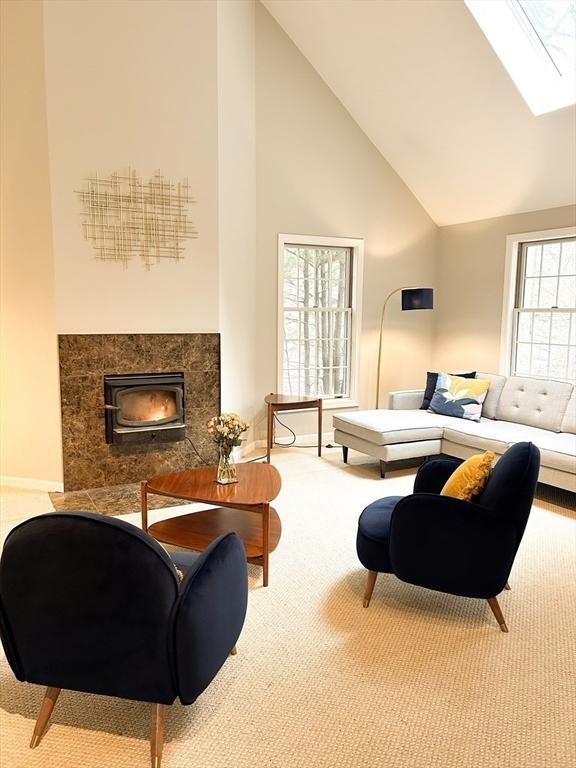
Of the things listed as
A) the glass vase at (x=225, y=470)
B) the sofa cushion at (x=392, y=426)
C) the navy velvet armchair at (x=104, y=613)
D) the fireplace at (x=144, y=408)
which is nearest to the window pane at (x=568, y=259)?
the sofa cushion at (x=392, y=426)

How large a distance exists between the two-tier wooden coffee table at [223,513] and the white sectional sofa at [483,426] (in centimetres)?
157

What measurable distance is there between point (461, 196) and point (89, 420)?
14.6 ft

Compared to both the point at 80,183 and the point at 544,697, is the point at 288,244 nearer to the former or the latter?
the point at 80,183

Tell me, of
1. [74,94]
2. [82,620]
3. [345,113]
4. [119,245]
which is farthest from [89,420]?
[345,113]

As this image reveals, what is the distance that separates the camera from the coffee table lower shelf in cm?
300

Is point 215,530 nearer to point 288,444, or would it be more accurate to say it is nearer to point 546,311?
point 288,444

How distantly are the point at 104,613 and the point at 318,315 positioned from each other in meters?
4.81

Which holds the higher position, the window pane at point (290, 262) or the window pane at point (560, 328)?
the window pane at point (290, 262)

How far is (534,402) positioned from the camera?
196 inches

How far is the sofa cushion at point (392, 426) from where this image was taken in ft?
15.7

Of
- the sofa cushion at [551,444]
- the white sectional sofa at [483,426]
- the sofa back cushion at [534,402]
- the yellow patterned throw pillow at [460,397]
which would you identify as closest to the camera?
the sofa cushion at [551,444]

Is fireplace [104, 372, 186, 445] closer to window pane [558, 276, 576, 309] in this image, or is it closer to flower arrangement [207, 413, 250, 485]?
flower arrangement [207, 413, 250, 485]

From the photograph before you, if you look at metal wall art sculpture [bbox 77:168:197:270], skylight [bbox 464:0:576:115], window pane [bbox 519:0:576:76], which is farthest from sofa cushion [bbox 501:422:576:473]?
metal wall art sculpture [bbox 77:168:197:270]

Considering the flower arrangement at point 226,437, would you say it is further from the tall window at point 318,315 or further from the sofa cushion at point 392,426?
the tall window at point 318,315
